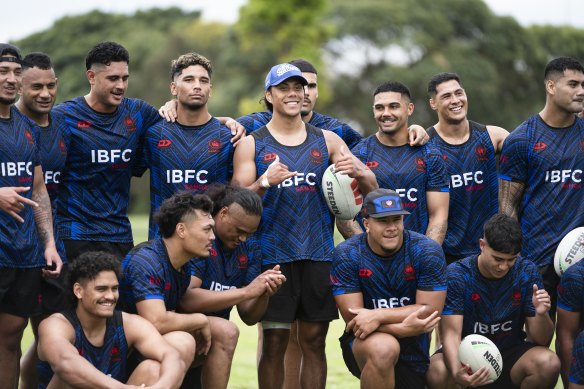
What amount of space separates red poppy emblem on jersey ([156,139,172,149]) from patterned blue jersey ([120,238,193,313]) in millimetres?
1258

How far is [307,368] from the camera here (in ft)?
28.7

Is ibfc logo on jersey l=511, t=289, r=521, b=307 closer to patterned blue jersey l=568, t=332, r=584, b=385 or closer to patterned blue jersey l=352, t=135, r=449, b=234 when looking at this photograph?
patterned blue jersey l=568, t=332, r=584, b=385

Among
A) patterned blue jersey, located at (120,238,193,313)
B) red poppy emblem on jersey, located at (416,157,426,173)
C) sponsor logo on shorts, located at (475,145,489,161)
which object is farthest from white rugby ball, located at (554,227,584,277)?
patterned blue jersey, located at (120,238,193,313)

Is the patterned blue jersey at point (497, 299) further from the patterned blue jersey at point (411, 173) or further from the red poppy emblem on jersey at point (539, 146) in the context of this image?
the red poppy emblem on jersey at point (539, 146)

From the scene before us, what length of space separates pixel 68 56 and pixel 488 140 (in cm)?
5741

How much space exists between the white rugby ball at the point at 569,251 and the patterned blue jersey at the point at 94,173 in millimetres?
3903

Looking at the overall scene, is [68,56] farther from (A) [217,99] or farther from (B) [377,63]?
(B) [377,63]

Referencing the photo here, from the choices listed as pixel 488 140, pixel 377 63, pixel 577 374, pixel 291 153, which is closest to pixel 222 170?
pixel 291 153

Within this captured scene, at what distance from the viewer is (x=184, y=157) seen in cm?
888

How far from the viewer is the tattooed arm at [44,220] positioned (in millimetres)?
8289

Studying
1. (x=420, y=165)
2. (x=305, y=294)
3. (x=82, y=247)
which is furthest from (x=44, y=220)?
(x=420, y=165)

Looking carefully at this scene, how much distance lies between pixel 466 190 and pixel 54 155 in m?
3.87

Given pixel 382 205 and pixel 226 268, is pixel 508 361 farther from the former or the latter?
pixel 226 268

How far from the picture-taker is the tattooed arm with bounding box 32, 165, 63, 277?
8289mm
